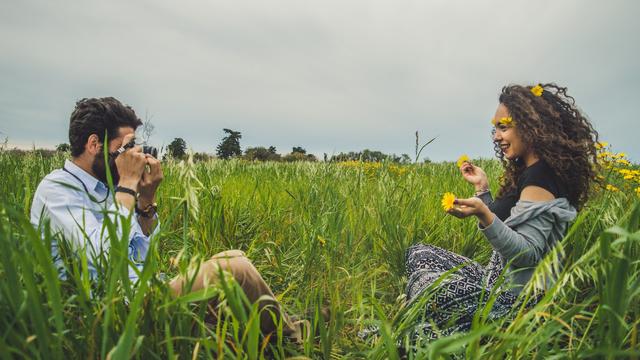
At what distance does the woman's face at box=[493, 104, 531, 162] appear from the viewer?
234 cm

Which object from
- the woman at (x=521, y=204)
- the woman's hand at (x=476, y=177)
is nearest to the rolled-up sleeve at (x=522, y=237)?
the woman at (x=521, y=204)

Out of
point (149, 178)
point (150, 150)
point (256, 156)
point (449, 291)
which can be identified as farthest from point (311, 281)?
point (256, 156)

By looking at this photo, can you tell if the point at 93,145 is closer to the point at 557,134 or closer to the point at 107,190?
the point at 107,190

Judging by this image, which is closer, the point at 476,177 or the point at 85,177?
the point at 85,177

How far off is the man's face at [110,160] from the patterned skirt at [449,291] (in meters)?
1.67

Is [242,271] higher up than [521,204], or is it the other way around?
[521,204]

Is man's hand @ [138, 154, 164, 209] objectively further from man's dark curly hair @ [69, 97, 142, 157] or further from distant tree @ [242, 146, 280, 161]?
distant tree @ [242, 146, 280, 161]

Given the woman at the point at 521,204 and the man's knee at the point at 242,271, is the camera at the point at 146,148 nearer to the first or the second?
the man's knee at the point at 242,271

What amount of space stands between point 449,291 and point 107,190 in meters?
1.77

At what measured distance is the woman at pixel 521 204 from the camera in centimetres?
198

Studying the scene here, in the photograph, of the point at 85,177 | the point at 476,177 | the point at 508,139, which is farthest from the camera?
the point at 476,177

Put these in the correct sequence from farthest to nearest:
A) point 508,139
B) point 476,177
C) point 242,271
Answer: point 476,177, point 508,139, point 242,271

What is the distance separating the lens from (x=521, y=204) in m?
2.13

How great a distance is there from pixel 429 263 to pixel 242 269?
43.8 inches
